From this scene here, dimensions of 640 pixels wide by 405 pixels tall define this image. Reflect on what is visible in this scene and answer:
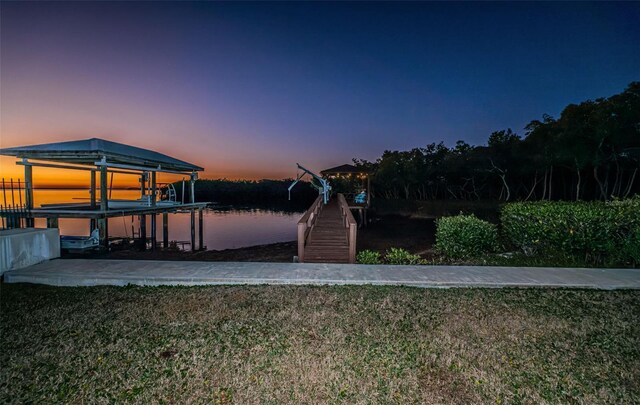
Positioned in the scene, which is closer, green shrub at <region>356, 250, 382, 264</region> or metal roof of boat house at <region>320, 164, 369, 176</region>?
green shrub at <region>356, 250, 382, 264</region>

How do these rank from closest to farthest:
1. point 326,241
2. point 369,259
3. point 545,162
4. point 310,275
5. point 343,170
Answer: point 310,275 → point 369,259 → point 326,241 → point 343,170 → point 545,162

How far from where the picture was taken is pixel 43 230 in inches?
229

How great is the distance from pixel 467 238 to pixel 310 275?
4839 mm

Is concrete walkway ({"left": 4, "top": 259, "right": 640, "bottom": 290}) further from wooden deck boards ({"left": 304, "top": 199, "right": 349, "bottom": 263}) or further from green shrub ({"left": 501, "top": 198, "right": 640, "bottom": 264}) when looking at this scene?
wooden deck boards ({"left": 304, "top": 199, "right": 349, "bottom": 263})

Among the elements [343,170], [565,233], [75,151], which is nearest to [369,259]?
[565,233]

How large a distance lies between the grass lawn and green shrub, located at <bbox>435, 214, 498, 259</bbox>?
322cm

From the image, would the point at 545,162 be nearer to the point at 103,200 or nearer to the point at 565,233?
the point at 565,233

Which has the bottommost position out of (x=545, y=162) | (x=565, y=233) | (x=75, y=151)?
(x=565, y=233)

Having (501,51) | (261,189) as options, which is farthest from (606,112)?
(261,189)

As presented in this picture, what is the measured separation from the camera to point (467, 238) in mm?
7590

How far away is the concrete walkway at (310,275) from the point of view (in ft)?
15.8

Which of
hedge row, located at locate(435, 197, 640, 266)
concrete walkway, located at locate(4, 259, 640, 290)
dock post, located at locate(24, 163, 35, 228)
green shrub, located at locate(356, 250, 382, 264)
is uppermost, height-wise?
dock post, located at locate(24, 163, 35, 228)

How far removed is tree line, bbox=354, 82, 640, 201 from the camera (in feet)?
63.1

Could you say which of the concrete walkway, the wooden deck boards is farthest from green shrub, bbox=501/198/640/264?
the wooden deck boards
